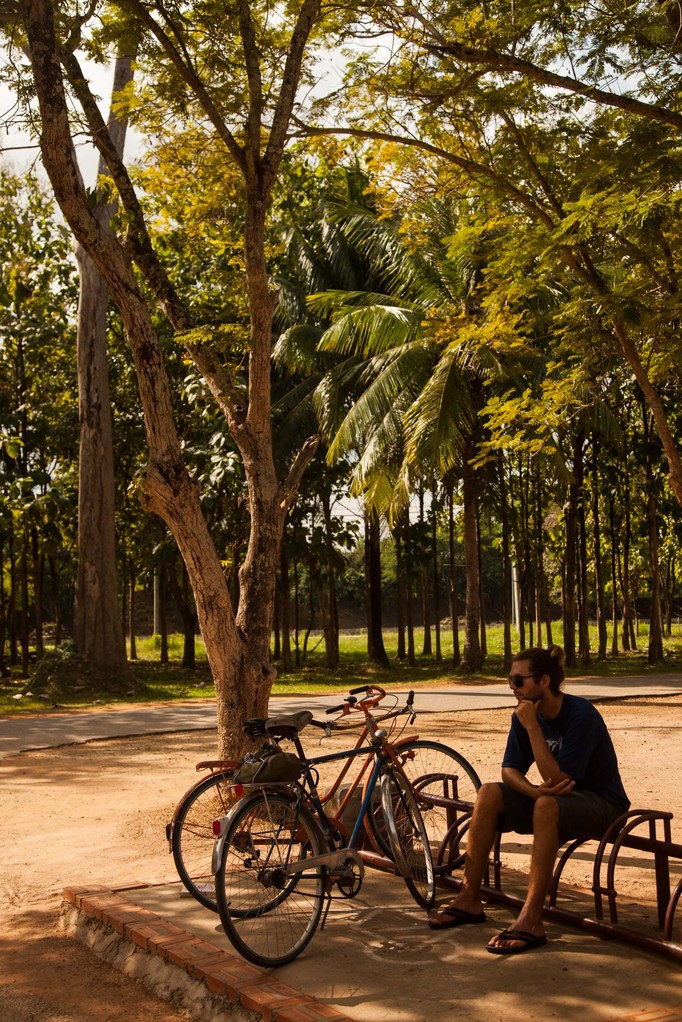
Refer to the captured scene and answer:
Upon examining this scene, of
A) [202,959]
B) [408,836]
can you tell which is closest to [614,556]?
[408,836]

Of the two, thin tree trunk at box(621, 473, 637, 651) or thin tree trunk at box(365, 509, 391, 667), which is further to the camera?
thin tree trunk at box(621, 473, 637, 651)

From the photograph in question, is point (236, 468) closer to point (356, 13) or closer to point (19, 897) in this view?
point (356, 13)

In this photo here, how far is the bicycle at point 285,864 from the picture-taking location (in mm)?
4738

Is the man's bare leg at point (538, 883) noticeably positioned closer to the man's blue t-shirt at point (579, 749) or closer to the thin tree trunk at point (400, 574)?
the man's blue t-shirt at point (579, 749)

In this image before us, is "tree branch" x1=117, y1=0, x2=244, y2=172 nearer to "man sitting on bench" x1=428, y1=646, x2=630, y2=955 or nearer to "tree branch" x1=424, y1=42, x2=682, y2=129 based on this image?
"tree branch" x1=424, y1=42, x2=682, y2=129

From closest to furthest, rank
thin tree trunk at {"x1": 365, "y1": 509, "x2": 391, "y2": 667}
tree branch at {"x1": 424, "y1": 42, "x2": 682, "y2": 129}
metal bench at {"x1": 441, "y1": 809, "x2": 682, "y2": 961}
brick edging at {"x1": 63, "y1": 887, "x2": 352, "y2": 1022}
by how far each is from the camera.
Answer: brick edging at {"x1": 63, "y1": 887, "x2": 352, "y2": 1022}, metal bench at {"x1": 441, "y1": 809, "x2": 682, "y2": 961}, tree branch at {"x1": 424, "y1": 42, "x2": 682, "y2": 129}, thin tree trunk at {"x1": 365, "y1": 509, "x2": 391, "y2": 667}

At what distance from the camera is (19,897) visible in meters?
Result: 6.23

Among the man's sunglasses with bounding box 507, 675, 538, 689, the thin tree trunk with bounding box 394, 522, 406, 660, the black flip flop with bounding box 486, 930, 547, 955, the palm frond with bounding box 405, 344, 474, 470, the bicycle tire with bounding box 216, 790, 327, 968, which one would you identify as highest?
the palm frond with bounding box 405, 344, 474, 470

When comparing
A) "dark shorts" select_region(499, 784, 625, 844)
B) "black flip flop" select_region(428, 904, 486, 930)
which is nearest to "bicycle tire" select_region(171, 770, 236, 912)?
"black flip flop" select_region(428, 904, 486, 930)

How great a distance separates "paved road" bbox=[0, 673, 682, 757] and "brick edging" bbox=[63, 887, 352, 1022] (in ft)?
22.4

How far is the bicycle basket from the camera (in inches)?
194

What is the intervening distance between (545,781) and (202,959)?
66.8 inches

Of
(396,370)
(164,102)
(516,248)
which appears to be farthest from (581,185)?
(396,370)

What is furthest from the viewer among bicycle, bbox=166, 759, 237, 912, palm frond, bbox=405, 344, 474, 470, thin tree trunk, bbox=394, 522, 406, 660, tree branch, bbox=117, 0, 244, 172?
thin tree trunk, bbox=394, 522, 406, 660
